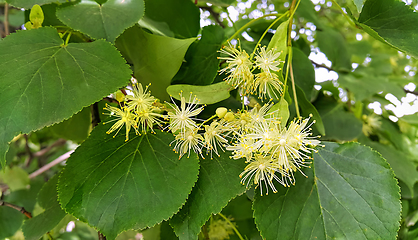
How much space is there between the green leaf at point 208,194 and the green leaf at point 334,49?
66 centimetres

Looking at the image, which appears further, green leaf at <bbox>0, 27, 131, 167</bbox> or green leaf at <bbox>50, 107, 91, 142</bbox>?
green leaf at <bbox>50, 107, 91, 142</bbox>

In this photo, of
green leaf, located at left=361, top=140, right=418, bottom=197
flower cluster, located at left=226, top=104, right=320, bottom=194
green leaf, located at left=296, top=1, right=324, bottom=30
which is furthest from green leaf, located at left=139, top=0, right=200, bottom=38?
green leaf, located at left=361, top=140, right=418, bottom=197

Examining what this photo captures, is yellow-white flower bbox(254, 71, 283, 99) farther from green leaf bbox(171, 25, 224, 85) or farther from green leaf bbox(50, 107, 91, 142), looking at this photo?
green leaf bbox(50, 107, 91, 142)

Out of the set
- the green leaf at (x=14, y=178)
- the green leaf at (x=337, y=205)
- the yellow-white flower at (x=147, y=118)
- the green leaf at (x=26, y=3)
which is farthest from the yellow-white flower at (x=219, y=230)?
the green leaf at (x=14, y=178)

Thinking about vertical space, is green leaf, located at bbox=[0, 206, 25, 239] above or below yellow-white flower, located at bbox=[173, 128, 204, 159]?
below

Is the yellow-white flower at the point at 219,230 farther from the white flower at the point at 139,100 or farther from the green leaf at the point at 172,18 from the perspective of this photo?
the green leaf at the point at 172,18

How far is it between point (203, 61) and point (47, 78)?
0.30 metres

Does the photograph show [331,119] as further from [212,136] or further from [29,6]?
[29,6]

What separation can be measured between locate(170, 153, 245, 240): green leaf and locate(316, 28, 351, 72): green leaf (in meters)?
0.66

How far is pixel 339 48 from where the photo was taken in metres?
0.99

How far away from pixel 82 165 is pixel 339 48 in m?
0.92

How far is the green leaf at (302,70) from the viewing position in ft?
2.38

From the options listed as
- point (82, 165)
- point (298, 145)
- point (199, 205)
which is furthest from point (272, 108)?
point (82, 165)

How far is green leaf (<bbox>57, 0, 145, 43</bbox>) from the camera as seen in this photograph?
1.57 feet
